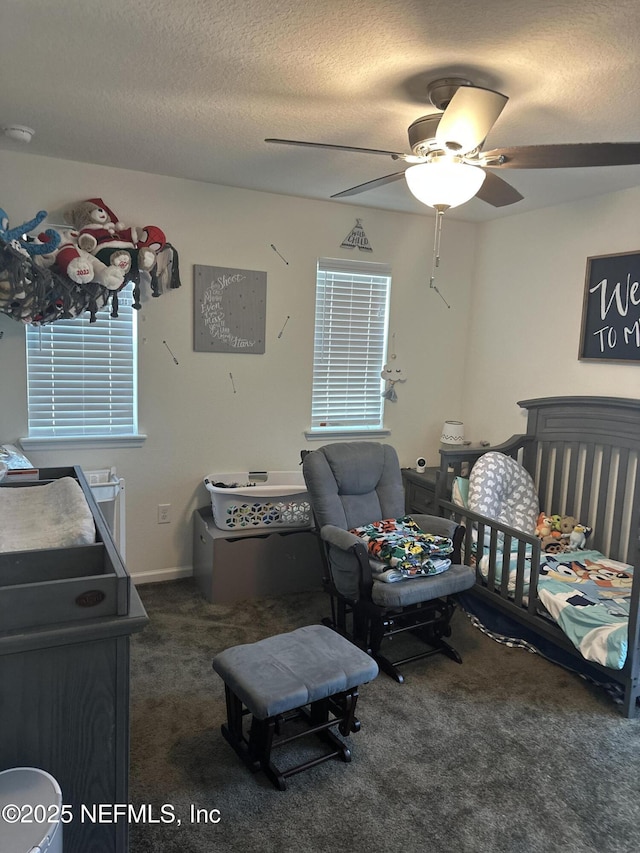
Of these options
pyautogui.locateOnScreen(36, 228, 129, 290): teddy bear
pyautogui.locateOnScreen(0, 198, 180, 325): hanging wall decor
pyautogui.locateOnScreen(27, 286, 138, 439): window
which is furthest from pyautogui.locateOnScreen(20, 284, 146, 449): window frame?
pyautogui.locateOnScreen(36, 228, 129, 290): teddy bear

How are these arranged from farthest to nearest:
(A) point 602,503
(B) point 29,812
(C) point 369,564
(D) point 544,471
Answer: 1. (D) point 544,471
2. (A) point 602,503
3. (C) point 369,564
4. (B) point 29,812

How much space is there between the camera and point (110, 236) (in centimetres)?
297

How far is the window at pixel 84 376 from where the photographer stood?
3.25 metres

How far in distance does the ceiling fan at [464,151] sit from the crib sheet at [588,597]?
1.85 metres

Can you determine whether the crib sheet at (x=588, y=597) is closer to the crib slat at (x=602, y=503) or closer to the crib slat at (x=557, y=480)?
the crib slat at (x=602, y=503)

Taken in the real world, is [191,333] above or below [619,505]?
above

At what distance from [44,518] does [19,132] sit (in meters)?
1.90

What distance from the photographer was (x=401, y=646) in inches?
118

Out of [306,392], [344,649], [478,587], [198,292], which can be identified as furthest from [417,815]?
[198,292]

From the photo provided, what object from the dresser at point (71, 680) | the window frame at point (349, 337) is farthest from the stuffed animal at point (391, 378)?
the dresser at point (71, 680)

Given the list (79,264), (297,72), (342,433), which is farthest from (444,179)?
(342,433)

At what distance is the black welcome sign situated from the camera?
10.6 feet

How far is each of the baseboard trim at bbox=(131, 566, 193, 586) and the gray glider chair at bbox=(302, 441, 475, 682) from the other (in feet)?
3.63

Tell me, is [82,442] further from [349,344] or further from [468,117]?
[468,117]
